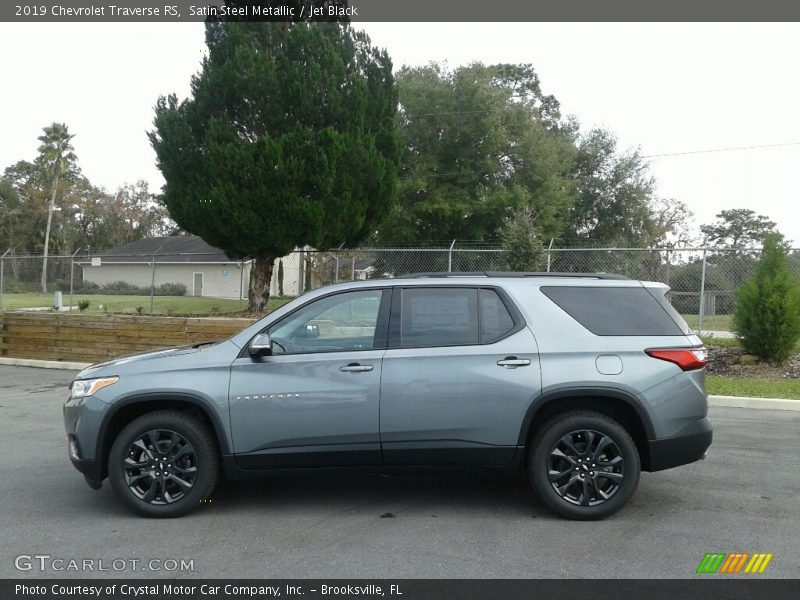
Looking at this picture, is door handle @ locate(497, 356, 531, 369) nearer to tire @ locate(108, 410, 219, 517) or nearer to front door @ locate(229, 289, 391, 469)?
front door @ locate(229, 289, 391, 469)

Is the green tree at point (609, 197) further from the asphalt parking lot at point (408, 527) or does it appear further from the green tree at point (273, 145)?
the asphalt parking lot at point (408, 527)

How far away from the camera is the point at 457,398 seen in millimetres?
5262

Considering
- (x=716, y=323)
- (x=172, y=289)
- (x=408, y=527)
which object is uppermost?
(x=172, y=289)

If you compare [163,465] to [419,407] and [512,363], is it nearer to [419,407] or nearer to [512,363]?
[419,407]

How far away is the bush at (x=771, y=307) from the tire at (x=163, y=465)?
10.7 m

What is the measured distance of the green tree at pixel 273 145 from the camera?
50.0 ft

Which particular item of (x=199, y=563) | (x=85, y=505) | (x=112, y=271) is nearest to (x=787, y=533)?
(x=199, y=563)

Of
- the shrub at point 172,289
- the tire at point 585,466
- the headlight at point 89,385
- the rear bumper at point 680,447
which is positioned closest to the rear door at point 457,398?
the tire at point 585,466

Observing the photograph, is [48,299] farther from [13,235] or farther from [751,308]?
[13,235]

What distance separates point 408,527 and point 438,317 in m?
1.52

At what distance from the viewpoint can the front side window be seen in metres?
5.49

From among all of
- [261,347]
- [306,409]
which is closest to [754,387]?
[306,409]

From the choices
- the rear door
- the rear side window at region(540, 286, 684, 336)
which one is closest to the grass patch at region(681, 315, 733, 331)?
the rear side window at region(540, 286, 684, 336)

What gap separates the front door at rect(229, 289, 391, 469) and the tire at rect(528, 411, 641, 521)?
121 centimetres
